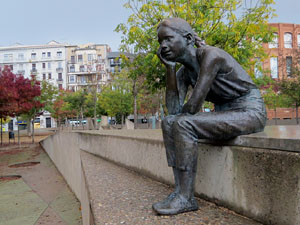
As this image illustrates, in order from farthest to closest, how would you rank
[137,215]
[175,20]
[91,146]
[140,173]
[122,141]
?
[91,146], [122,141], [140,173], [175,20], [137,215]

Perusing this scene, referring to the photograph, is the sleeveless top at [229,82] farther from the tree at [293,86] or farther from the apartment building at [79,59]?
the apartment building at [79,59]

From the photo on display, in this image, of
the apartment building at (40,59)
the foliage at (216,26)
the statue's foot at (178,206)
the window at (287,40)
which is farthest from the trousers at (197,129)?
the apartment building at (40,59)

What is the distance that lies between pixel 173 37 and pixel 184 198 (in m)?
1.12

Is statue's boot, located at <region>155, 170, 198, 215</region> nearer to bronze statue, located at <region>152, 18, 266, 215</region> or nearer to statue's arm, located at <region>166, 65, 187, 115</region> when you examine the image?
bronze statue, located at <region>152, 18, 266, 215</region>

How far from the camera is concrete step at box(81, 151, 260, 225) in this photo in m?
1.68

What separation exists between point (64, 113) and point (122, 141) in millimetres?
34946

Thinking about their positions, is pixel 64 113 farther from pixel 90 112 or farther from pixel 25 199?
pixel 25 199

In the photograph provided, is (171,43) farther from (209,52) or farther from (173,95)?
(173,95)

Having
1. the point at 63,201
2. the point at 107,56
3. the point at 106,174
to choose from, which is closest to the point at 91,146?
the point at 63,201

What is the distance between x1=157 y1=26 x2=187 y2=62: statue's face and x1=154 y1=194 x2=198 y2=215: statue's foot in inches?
39.4

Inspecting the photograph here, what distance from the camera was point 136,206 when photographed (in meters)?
2.01

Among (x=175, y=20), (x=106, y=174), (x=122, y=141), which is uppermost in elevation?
(x=175, y=20)

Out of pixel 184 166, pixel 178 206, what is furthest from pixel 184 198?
pixel 184 166

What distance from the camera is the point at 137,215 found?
1808 millimetres
